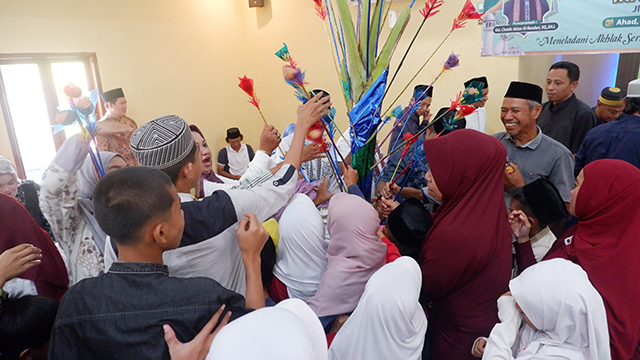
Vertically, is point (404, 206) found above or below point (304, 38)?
below

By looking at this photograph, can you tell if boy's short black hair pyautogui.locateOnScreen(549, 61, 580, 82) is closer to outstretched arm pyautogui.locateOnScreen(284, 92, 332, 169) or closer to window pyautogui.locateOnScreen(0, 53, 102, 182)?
outstretched arm pyautogui.locateOnScreen(284, 92, 332, 169)

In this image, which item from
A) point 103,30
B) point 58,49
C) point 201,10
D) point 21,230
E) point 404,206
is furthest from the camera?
point 201,10

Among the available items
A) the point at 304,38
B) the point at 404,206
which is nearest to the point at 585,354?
the point at 404,206

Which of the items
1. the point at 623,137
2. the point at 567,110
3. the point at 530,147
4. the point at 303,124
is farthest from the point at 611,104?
the point at 303,124

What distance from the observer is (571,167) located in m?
2.28

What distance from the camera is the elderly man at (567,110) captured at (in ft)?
10.7

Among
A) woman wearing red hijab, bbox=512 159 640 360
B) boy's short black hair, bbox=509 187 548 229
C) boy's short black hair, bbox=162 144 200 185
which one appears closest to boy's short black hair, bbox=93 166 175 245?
boy's short black hair, bbox=162 144 200 185

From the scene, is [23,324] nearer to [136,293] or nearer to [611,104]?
[136,293]

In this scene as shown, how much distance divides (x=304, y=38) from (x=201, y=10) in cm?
131

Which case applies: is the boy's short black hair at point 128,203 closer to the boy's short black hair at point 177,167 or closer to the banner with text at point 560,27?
the boy's short black hair at point 177,167

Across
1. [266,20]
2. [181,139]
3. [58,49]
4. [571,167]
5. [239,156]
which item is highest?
[266,20]

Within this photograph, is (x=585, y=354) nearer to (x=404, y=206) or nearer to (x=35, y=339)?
(x=404, y=206)

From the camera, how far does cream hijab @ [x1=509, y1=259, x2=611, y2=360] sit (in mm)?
1168

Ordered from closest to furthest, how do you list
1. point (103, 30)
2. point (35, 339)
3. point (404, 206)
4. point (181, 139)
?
1. point (35, 339)
2. point (181, 139)
3. point (404, 206)
4. point (103, 30)
